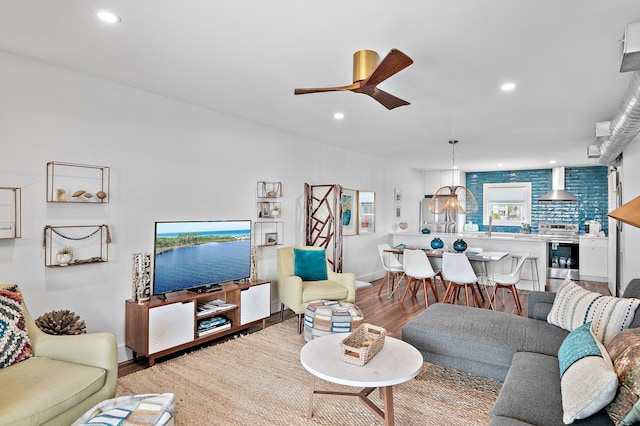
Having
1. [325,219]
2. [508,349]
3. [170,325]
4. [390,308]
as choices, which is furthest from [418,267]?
A: [170,325]

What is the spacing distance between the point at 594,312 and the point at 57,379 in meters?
3.25

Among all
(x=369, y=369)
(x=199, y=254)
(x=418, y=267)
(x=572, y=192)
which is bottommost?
(x=369, y=369)

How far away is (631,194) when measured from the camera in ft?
14.0

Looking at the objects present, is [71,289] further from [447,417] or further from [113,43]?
[447,417]

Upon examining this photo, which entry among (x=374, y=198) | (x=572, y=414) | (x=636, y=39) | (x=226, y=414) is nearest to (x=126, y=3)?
(x=226, y=414)

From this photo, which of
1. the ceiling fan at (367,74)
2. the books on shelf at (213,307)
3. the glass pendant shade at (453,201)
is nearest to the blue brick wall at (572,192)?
the glass pendant shade at (453,201)

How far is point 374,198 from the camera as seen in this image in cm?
730

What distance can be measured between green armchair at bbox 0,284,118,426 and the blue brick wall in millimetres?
9280

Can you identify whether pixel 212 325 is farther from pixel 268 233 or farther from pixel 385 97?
pixel 385 97

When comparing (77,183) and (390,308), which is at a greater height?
(77,183)

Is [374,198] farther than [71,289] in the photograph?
Yes

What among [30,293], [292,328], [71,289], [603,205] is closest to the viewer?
[30,293]

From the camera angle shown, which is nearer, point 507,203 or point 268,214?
point 268,214

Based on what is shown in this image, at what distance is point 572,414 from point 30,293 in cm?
351
